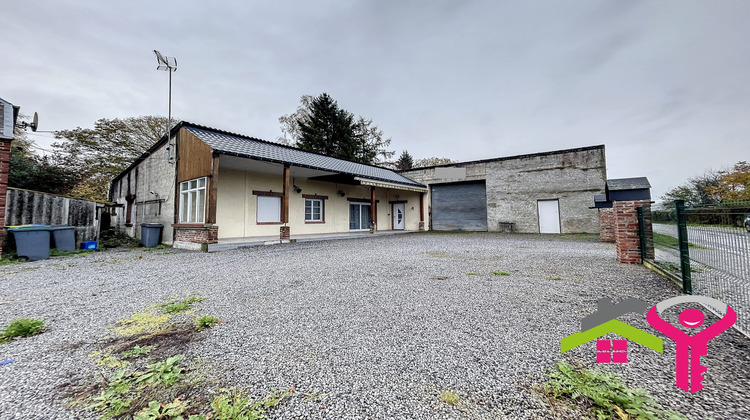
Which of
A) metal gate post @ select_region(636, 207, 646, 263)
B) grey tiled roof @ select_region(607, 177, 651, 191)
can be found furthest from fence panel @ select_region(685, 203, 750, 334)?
grey tiled roof @ select_region(607, 177, 651, 191)

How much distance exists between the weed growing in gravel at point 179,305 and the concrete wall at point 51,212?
361 inches

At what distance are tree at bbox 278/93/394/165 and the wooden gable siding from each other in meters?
16.3

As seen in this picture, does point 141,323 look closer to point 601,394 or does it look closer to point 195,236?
point 601,394

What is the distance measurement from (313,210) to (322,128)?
1536cm

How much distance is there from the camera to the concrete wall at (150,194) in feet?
34.5

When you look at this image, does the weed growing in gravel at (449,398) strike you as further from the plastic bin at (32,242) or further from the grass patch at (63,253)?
the grass patch at (63,253)

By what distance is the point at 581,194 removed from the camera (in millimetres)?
14312

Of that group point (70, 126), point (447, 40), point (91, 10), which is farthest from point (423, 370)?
point (70, 126)

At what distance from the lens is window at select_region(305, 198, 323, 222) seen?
13.6 meters

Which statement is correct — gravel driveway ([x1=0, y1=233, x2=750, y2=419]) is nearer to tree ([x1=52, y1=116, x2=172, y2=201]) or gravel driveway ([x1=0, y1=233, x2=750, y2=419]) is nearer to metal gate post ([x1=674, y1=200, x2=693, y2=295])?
metal gate post ([x1=674, y1=200, x2=693, y2=295])

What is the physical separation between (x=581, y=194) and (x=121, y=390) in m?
18.1

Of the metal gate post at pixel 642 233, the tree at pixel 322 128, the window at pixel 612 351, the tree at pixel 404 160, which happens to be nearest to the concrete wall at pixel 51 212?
the window at pixel 612 351

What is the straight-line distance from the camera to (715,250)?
2891mm

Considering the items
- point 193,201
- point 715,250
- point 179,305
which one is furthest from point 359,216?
point 715,250
